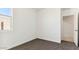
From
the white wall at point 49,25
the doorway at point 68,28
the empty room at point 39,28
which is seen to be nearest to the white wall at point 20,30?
the empty room at point 39,28

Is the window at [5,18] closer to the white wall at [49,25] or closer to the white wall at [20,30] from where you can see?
the white wall at [20,30]

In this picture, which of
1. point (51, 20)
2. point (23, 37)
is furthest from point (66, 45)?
point (23, 37)

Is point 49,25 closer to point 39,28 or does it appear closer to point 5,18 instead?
point 39,28

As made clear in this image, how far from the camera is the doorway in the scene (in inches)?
50.1

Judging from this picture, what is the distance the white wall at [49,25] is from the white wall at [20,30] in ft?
0.36

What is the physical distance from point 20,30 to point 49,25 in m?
0.45

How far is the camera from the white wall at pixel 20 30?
1.21 metres

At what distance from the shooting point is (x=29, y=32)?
1325 mm

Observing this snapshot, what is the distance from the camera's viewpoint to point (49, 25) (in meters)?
1.32

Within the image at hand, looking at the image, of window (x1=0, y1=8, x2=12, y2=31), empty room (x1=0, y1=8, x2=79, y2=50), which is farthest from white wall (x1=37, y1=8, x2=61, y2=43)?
window (x1=0, y1=8, x2=12, y2=31)

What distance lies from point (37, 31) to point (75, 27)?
0.57 m

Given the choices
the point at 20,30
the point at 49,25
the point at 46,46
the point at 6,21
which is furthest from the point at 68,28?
the point at 6,21
